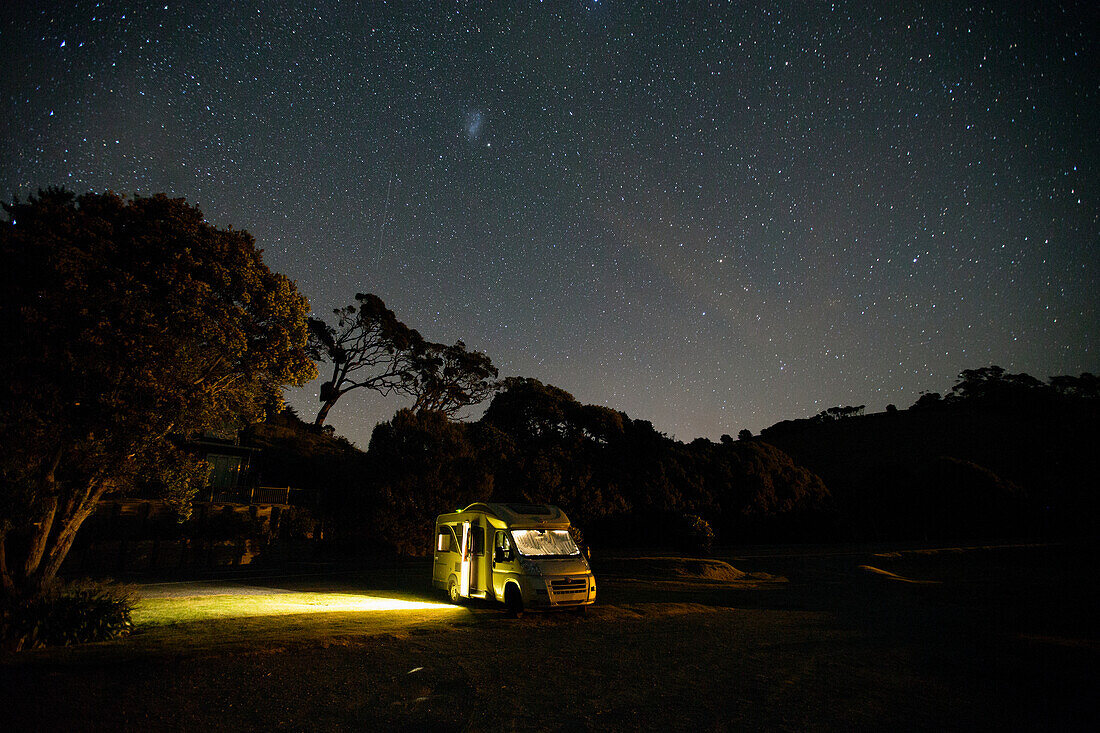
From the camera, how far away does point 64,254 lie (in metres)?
11.3

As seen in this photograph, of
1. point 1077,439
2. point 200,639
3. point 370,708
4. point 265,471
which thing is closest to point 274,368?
point 200,639

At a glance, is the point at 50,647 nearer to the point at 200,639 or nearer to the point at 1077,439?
the point at 200,639

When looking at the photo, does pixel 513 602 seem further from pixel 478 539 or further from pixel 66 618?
pixel 66 618

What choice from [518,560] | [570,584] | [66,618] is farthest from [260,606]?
[570,584]

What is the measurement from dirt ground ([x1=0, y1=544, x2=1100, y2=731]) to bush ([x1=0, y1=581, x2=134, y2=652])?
1.74 feet

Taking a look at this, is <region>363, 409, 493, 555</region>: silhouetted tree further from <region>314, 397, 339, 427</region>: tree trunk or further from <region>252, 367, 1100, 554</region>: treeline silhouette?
<region>314, 397, 339, 427</region>: tree trunk

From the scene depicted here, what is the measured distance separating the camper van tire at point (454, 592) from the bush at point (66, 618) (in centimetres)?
741

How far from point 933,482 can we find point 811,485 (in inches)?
550

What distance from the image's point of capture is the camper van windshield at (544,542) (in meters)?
14.5

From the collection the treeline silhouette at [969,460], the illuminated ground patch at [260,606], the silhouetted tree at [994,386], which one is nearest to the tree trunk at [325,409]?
the illuminated ground patch at [260,606]

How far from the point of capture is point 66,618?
10094 mm

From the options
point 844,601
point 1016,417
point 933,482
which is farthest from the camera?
point 1016,417

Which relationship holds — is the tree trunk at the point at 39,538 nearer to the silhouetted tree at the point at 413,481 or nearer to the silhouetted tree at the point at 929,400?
the silhouetted tree at the point at 413,481

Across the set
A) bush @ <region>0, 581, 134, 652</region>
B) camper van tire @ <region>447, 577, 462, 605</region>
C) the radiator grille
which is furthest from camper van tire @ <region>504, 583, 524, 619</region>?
bush @ <region>0, 581, 134, 652</region>
